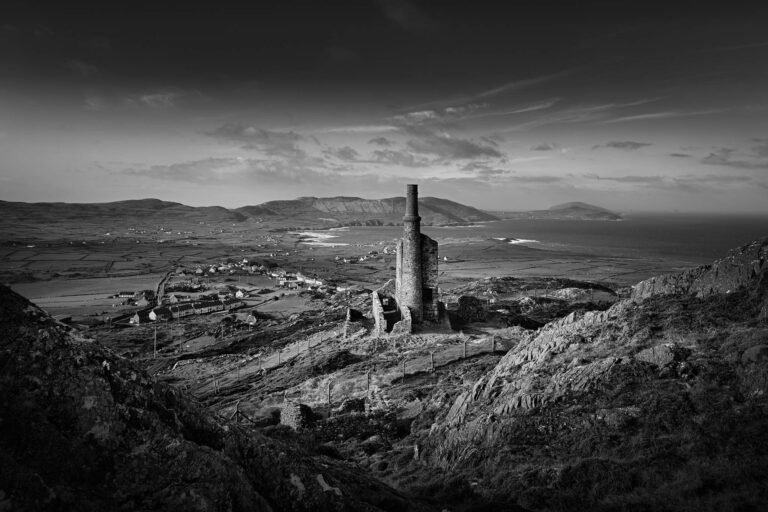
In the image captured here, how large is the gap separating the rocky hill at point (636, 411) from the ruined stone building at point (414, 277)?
525 inches

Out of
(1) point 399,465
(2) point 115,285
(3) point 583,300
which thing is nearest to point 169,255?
(2) point 115,285

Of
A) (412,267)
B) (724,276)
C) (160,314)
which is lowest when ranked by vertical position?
(160,314)

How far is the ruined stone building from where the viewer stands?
30141 millimetres

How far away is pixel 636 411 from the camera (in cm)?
1055

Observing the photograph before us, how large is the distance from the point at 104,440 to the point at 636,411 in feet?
35.9

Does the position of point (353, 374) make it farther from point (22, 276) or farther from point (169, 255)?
point (169, 255)

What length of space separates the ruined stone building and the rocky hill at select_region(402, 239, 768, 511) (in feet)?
43.8

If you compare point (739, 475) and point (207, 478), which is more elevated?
point (207, 478)

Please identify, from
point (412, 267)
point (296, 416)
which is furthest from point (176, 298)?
point (296, 416)

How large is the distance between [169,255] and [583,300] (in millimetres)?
114357

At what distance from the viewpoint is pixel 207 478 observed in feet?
15.0

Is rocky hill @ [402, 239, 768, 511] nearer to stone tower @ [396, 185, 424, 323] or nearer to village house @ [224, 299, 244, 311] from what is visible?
stone tower @ [396, 185, 424, 323]

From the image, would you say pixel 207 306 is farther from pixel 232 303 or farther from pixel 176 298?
pixel 176 298

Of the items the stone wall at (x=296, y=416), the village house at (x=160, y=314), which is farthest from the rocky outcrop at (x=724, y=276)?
the village house at (x=160, y=314)
